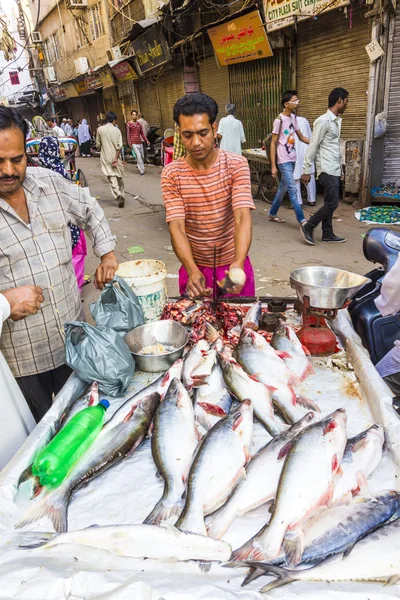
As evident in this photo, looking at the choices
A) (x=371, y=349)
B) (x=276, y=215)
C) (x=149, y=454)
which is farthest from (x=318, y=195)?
(x=149, y=454)

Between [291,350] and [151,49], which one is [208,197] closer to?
[291,350]

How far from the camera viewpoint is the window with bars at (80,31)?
24.4 m

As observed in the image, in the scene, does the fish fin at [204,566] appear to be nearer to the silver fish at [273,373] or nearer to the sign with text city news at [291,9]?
the silver fish at [273,373]

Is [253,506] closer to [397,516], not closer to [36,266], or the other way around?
[397,516]

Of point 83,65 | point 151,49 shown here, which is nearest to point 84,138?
point 83,65

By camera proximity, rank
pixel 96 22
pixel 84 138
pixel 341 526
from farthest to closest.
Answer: pixel 84 138, pixel 96 22, pixel 341 526

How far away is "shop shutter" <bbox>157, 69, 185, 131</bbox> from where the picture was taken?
1570 centimetres

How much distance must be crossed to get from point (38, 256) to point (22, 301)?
0.40 m

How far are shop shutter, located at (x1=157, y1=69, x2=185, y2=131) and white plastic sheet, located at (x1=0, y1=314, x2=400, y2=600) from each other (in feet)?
51.7

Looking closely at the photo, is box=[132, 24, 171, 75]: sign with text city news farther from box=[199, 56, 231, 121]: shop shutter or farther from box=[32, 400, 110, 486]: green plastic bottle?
box=[32, 400, 110, 486]: green plastic bottle

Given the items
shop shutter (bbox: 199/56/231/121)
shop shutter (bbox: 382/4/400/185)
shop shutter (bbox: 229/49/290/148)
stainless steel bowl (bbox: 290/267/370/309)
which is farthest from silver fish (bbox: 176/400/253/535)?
shop shutter (bbox: 199/56/231/121)

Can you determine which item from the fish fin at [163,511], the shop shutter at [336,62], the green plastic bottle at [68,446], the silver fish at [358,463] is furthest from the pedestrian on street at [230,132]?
the fish fin at [163,511]

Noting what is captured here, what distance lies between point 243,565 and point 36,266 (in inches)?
66.0

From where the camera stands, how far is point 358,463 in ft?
4.74
